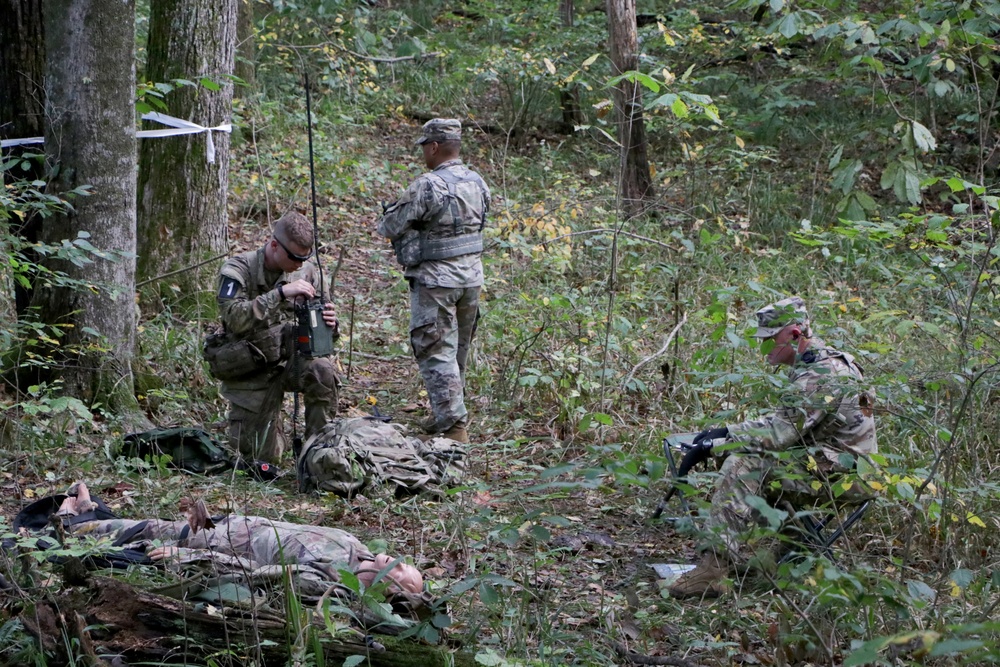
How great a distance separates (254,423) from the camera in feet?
18.2

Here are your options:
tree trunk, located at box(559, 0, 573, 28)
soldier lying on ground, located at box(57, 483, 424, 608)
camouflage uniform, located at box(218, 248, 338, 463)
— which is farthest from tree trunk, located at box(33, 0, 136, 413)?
tree trunk, located at box(559, 0, 573, 28)

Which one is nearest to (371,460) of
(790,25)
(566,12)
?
(790,25)

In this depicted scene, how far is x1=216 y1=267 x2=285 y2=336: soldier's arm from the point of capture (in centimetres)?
523

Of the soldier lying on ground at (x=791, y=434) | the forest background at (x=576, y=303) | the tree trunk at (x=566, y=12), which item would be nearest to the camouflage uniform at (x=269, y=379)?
the forest background at (x=576, y=303)

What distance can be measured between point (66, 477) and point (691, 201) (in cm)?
705

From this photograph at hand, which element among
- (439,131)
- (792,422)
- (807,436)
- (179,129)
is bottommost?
(807,436)

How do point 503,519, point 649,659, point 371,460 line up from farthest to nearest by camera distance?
point 371,460
point 503,519
point 649,659

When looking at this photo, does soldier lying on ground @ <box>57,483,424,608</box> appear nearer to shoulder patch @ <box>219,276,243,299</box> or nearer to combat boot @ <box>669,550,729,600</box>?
combat boot @ <box>669,550,729,600</box>

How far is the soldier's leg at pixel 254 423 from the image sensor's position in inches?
218

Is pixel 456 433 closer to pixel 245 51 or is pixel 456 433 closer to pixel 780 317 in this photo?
pixel 780 317

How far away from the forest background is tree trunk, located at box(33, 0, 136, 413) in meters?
0.02

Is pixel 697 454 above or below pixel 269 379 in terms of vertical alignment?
above

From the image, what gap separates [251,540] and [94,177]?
2724 millimetres

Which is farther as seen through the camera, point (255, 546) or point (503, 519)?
point (503, 519)
